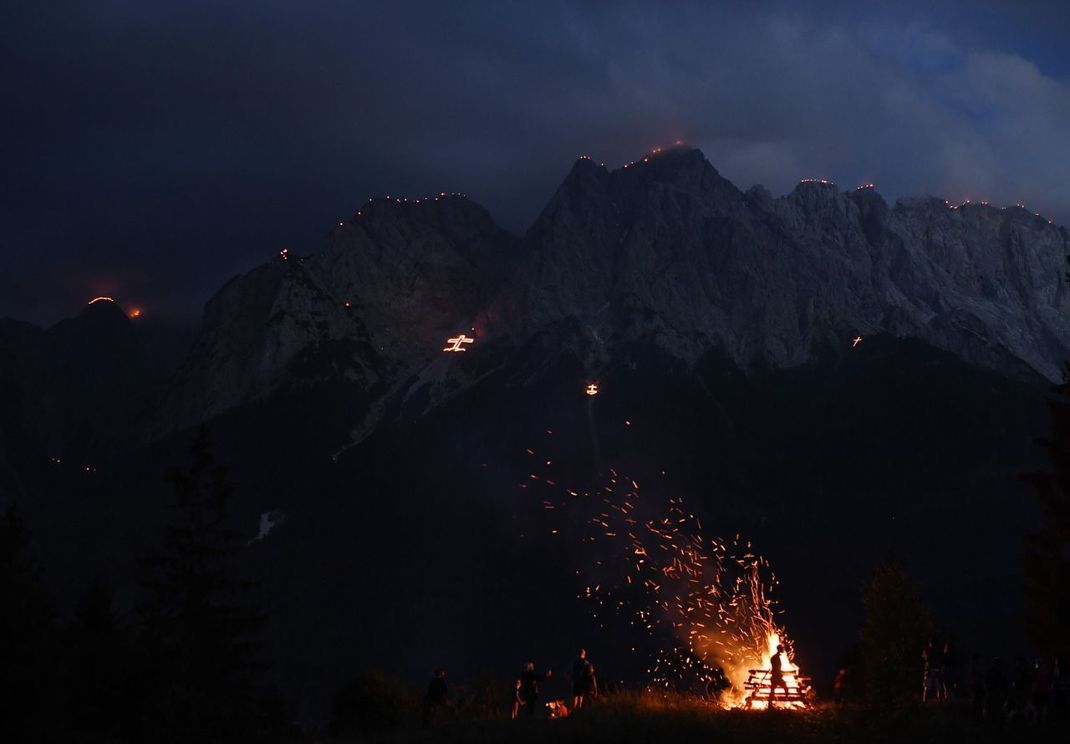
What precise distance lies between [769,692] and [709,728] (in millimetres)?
5850

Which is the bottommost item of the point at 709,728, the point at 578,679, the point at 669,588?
the point at 709,728

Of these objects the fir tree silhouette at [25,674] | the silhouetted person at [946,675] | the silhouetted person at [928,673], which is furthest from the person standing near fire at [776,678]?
the fir tree silhouette at [25,674]

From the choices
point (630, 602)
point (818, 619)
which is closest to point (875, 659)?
point (818, 619)

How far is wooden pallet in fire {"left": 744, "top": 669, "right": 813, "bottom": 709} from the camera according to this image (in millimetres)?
39291

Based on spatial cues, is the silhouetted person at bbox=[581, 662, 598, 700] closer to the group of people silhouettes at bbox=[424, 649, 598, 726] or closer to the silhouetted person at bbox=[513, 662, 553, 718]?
the group of people silhouettes at bbox=[424, 649, 598, 726]

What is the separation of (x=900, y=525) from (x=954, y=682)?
16040 centimetres

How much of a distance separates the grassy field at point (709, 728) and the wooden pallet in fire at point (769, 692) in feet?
4.99

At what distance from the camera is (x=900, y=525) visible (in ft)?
647

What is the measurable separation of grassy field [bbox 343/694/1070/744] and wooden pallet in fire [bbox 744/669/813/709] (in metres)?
1.52

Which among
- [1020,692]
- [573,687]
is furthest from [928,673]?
[573,687]

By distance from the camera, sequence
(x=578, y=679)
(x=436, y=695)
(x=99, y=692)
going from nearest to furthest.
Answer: (x=99, y=692), (x=436, y=695), (x=578, y=679)

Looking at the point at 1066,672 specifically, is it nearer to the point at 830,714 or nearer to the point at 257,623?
the point at 830,714

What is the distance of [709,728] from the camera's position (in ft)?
113

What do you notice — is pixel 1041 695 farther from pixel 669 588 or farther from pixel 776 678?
pixel 669 588
